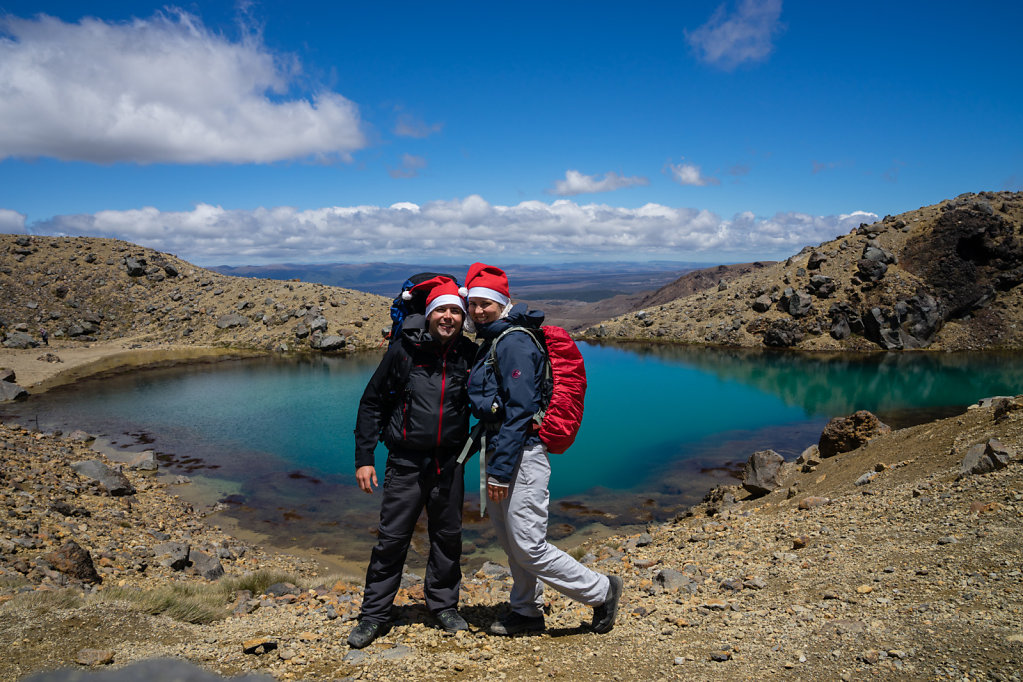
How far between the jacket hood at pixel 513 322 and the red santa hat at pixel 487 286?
5.3 inches

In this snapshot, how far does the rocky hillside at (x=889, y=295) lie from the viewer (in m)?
41.9

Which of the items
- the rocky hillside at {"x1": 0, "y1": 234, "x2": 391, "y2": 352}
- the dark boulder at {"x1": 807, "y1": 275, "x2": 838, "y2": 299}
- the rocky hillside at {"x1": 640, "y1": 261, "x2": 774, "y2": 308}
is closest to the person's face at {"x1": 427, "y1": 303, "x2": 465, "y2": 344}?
the rocky hillside at {"x1": 0, "y1": 234, "x2": 391, "y2": 352}

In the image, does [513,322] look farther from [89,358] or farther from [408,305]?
[89,358]

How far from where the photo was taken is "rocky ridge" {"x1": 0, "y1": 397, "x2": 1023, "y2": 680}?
4.15m

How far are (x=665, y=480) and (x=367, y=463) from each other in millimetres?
11868

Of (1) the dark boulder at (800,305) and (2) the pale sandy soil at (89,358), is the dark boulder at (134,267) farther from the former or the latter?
(1) the dark boulder at (800,305)

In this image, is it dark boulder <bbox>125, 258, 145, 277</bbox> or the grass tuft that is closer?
the grass tuft

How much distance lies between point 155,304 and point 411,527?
49.9 metres

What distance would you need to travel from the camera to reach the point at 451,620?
16.6ft

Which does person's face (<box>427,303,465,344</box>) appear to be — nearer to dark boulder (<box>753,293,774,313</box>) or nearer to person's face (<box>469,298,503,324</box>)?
person's face (<box>469,298,503,324</box>)

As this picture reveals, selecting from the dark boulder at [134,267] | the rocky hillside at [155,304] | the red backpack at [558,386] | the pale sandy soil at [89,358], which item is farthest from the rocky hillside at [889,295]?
the red backpack at [558,386]

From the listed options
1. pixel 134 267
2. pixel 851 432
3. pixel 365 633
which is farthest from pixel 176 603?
pixel 134 267

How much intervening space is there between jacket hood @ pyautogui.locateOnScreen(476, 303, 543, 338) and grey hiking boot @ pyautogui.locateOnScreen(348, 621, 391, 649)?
102 inches

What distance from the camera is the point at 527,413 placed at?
178 inches
